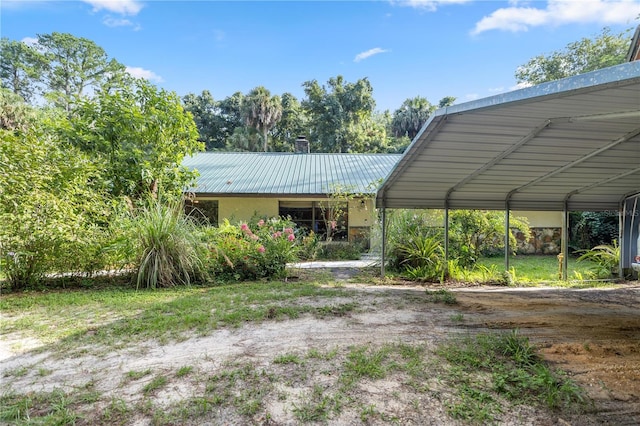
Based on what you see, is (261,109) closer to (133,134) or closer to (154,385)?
(133,134)

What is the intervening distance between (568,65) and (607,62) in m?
3.38

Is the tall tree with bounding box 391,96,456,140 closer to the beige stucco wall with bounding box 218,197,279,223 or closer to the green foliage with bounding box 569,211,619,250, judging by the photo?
the green foliage with bounding box 569,211,619,250

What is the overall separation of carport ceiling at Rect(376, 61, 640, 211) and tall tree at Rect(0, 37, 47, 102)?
40507 mm

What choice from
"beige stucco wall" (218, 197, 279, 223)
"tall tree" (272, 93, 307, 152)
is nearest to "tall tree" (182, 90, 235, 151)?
"tall tree" (272, 93, 307, 152)

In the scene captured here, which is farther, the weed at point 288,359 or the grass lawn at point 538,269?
the grass lawn at point 538,269

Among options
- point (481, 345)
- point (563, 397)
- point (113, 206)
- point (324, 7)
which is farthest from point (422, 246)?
point (324, 7)

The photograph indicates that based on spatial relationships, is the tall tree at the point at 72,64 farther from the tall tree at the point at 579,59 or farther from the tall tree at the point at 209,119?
the tall tree at the point at 579,59

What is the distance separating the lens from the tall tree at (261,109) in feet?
93.4

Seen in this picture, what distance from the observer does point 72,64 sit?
109 ft

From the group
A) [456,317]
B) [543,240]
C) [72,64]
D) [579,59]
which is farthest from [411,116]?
[72,64]

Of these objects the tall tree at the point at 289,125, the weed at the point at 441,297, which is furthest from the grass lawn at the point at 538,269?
the tall tree at the point at 289,125

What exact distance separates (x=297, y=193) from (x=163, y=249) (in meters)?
5.95

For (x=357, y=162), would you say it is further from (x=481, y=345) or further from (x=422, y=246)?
(x=481, y=345)

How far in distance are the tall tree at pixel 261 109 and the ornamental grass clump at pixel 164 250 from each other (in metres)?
23.4
